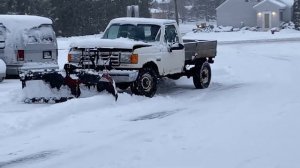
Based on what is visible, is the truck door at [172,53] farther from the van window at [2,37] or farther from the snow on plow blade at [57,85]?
the van window at [2,37]

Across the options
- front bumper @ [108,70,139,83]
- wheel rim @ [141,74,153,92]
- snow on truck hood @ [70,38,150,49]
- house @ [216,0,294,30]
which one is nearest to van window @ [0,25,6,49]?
snow on truck hood @ [70,38,150,49]

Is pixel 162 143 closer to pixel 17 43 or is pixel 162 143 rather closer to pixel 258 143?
pixel 258 143

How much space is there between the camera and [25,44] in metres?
16.5

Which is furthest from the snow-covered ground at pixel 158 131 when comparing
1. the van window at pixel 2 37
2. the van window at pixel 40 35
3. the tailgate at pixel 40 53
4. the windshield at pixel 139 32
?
the van window at pixel 40 35

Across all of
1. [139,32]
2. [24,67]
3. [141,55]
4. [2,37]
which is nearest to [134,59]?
[141,55]

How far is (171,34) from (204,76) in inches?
76.6

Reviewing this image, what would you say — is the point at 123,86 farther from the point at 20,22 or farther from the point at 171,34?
the point at 20,22

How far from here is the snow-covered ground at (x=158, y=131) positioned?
750 centimetres

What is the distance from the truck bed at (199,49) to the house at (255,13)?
56784mm

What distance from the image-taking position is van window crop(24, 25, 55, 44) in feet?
54.8

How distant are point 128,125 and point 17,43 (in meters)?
7.65

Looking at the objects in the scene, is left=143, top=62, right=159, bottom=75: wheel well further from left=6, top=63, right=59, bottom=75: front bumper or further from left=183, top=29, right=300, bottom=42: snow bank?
left=183, top=29, right=300, bottom=42: snow bank

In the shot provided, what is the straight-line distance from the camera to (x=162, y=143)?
334 inches

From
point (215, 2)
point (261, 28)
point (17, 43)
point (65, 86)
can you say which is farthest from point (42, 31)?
point (215, 2)
